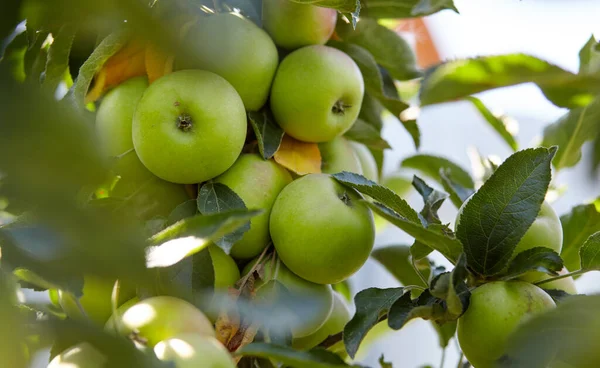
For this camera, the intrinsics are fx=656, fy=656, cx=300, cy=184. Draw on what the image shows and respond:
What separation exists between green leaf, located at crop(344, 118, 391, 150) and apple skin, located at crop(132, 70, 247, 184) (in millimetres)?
228

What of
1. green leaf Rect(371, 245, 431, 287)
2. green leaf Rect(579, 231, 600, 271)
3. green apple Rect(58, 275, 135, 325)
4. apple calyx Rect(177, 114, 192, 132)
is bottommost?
green leaf Rect(371, 245, 431, 287)

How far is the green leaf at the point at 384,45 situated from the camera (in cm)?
81

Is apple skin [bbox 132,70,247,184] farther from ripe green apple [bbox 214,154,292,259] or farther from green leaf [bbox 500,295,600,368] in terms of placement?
green leaf [bbox 500,295,600,368]

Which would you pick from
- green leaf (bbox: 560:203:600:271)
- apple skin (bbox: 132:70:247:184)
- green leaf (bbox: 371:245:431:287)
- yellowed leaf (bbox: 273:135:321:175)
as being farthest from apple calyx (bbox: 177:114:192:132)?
green leaf (bbox: 560:203:600:271)

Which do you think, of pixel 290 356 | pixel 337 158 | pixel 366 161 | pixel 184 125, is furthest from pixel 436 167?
pixel 290 356

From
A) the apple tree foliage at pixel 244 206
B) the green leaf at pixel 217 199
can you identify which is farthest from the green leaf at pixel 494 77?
the green leaf at pixel 217 199

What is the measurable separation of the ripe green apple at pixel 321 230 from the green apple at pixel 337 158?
0.10 m

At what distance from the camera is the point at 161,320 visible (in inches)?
19.2

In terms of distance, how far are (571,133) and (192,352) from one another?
576 mm

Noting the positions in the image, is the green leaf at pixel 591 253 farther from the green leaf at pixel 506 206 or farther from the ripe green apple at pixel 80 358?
the ripe green apple at pixel 80 358

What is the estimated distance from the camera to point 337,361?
451mm

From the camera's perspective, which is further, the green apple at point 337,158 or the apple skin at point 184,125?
the green apple at point 337,158

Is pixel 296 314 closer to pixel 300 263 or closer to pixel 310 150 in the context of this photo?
pixel 300 263

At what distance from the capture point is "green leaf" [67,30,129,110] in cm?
59
